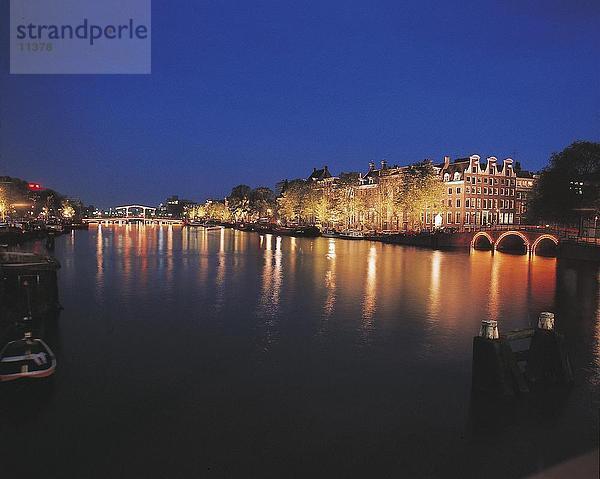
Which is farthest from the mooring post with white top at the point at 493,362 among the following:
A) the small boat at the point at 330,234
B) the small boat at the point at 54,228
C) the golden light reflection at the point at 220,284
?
the small boat at the point at 330,234

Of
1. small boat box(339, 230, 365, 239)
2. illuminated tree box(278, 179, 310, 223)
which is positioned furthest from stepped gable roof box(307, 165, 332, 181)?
small boat box(339, 230, 365, 239)

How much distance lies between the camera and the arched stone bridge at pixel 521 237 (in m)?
78.1

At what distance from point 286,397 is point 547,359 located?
8.31 meters

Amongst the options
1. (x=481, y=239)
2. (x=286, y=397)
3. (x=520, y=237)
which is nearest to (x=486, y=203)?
(x=481, y=239)

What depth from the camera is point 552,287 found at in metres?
40.2

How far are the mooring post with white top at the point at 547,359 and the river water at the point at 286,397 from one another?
0.64 metres

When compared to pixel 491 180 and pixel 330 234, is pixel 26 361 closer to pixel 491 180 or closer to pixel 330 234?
pixel 330 234

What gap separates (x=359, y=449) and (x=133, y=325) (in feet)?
53.2

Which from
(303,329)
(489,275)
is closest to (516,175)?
(489,275)

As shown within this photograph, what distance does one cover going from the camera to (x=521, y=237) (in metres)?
82.8

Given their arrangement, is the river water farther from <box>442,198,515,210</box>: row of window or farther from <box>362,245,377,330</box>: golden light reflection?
<box>442,198,515,210</box>: row of window

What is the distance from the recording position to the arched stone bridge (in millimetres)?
78062

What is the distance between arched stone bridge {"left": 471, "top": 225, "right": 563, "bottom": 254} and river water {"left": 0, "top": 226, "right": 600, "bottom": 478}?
50.5 m

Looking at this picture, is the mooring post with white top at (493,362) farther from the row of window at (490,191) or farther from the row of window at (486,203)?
the row of window at (490,191)
